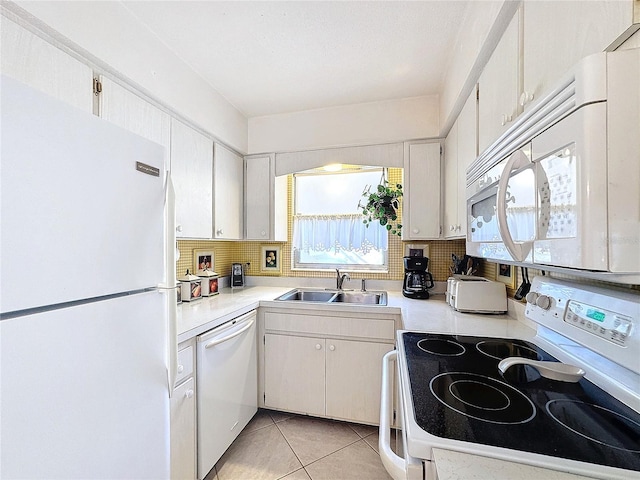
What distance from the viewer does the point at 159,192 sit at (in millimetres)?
1008

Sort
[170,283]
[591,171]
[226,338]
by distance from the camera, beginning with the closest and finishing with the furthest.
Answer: [591,171] < [170,283] < [226,338]

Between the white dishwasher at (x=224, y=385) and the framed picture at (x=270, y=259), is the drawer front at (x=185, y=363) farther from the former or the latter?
the framed picture at (x=270, y=259)

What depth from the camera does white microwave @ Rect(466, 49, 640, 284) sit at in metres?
0.47

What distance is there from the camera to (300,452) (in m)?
1.76

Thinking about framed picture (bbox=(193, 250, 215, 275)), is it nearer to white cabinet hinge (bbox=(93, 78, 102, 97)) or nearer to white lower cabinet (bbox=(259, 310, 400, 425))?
white lower cabinet (bbox=(259, 310, 400, 425))

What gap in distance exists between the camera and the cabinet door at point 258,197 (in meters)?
2.50

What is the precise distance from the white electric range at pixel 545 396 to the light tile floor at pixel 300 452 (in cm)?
108

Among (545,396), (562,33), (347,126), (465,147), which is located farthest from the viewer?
(347,126)

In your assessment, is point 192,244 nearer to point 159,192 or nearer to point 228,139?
point 228,139

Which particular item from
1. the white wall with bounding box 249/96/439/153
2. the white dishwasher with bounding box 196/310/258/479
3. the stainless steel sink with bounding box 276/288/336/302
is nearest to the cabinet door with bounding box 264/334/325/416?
the white dishwasher with bounding box 196/310/258/479

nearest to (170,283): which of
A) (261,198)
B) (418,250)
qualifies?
(261,198)

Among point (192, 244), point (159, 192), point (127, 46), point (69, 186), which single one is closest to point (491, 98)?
point (159, 192)

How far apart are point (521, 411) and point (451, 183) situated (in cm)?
148

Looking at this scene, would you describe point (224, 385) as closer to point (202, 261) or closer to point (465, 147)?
point (202, 261)
